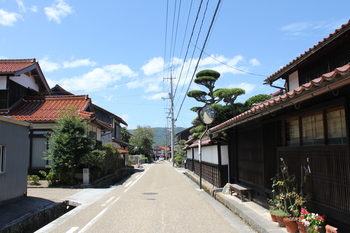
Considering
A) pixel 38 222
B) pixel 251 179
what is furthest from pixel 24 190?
pixel 251 179

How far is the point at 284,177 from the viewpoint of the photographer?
703 centimetres

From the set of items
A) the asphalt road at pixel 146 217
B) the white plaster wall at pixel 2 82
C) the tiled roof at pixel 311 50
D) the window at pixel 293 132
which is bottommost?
the asphalt road at pixel 146 217

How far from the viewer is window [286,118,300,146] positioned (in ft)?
22.2

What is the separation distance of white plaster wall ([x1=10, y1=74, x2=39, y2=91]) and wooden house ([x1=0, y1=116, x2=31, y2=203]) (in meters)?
9.66

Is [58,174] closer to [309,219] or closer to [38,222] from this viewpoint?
[38,222]

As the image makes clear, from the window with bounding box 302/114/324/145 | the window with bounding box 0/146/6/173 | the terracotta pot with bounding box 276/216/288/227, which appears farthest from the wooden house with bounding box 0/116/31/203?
the window with bounding box 302/114/324/145

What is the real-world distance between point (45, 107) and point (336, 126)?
747 inches

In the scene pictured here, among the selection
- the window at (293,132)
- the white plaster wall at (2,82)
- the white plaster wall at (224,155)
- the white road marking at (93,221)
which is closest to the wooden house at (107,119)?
the white plaster wall at (2,82)

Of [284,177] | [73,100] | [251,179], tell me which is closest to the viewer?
[284,177]

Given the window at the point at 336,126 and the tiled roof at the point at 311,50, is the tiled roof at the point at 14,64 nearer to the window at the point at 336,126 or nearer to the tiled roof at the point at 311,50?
the tiled roof at the point at 311,50

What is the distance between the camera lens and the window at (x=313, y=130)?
5758 millimetres

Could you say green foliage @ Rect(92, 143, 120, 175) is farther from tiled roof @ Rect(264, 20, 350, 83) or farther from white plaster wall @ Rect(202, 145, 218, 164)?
tiled roof @ Rect(264, 20, 350, 83)

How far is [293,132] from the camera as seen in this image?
22.9 ft

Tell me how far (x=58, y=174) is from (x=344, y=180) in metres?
14.3
